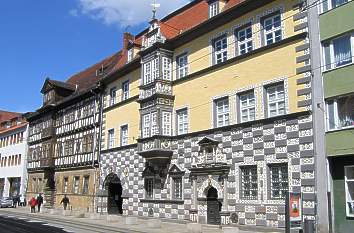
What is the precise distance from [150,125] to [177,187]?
4540mm

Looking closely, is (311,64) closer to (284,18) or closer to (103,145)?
(284,18)

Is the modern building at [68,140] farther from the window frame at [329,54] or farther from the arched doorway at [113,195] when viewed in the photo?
the window frame at [329,54]

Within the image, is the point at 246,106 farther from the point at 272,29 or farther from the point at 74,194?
the point at 74,194

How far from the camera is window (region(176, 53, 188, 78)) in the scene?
29.9m

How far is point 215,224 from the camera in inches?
1013

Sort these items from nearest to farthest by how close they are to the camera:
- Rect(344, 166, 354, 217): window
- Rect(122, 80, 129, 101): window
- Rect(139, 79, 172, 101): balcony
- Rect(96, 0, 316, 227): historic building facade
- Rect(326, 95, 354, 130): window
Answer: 1. Rect(344, 166, 354, 217): window
2. Rect(326, 95, 354, 130): window
3. Rect(96, 0, 316, 227): historic building facade
4. Rect(139, 79, 172, 101): balcony
5. Rect(122, 80, 129, 101): window

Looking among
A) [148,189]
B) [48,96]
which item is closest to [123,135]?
[148,189]

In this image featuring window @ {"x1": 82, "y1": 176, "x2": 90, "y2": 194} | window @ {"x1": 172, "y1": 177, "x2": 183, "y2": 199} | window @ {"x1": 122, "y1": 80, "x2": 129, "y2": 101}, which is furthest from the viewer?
window @ {"x1": 82, "y1": 176, "x2": 90, "y2": 194}

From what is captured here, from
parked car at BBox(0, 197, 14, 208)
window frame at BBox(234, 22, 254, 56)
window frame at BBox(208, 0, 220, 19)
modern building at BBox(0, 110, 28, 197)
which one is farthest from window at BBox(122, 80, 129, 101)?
modern building at BBox(0, 110, 28, 197)

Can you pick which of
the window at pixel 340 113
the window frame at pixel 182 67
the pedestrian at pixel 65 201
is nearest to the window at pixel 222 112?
the window frame at pixel 182 67

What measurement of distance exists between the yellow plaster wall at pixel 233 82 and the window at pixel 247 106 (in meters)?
0.39

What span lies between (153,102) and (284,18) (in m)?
11.0

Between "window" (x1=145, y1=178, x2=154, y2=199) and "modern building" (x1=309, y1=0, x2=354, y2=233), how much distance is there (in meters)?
14.3

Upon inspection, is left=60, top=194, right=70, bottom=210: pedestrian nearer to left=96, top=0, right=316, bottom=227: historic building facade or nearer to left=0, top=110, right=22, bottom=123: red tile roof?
left=96, top=0, right=316, bottom=227: historic building facade
